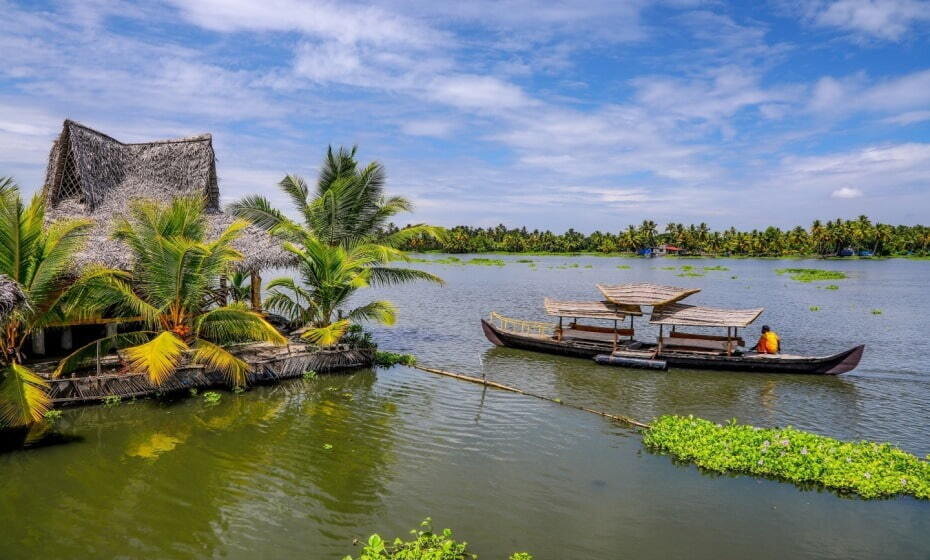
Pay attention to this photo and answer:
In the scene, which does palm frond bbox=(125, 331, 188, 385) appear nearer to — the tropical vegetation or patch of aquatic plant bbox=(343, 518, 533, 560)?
the tropical vegetation

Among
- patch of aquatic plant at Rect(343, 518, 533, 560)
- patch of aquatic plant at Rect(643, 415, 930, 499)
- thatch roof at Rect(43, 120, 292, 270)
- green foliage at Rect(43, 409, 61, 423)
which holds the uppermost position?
thatch roof at Rect(43, 120, 292, 270)

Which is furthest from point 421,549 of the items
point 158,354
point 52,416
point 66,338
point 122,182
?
point 122,182

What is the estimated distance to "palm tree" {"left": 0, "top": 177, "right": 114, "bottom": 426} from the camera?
9336 millimetres

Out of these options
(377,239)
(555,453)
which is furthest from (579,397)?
Answer: (377,239)

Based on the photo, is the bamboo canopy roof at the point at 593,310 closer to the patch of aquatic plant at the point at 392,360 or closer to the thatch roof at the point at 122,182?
the patch of aquatic plant at the point at 392,360

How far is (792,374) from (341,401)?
13.9m

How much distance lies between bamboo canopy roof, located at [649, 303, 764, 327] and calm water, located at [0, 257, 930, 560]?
1815 millimetres

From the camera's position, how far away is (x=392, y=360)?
688 inches

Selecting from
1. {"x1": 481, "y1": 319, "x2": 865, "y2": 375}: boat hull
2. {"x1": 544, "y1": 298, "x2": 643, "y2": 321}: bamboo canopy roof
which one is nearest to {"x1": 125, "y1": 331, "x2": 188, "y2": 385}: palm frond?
{"x1": 544, "y1": 298, "x2": 643, "y2": 321}: bamboo canopy roof

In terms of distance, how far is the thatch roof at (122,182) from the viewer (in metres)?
15.1

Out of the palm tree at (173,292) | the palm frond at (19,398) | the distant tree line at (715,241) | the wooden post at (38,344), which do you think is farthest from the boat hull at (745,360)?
the distant tree line at (715,241)

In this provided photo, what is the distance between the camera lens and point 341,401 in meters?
13.8

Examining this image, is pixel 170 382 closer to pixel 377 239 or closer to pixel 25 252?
pixel 25 252

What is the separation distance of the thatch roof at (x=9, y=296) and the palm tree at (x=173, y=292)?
8.67ft
